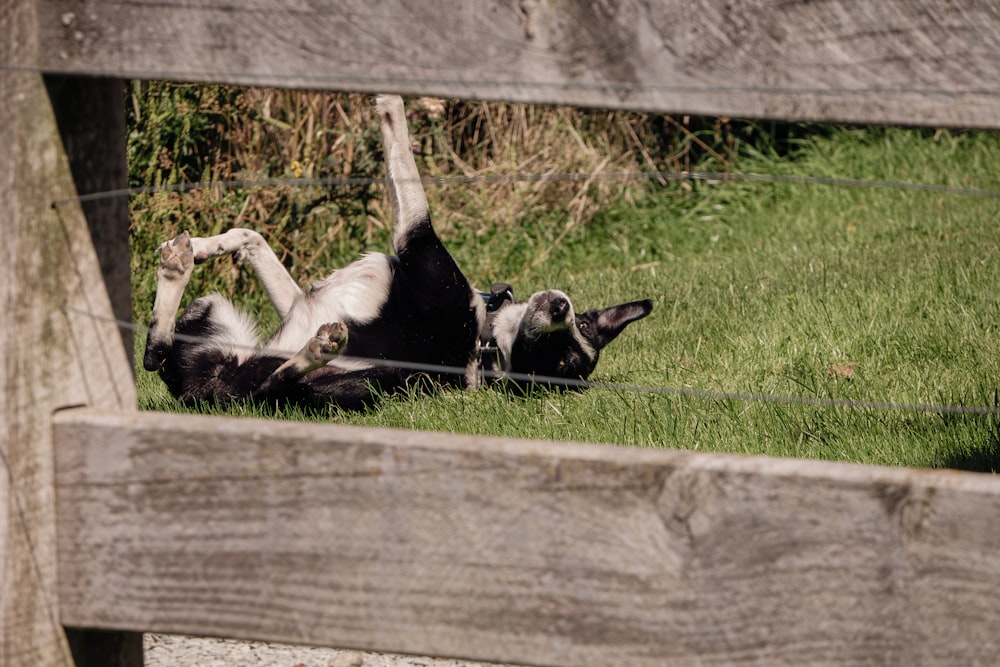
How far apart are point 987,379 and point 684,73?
9.99 feet

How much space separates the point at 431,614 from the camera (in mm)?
1469

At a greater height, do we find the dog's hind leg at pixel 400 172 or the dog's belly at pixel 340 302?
the dog's hind leg at pixel 400 172

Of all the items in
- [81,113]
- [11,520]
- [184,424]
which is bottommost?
[11,520]

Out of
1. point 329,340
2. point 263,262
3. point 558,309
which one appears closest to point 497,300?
point 558,309

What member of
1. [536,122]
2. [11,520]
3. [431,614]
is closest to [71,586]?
[11,520]

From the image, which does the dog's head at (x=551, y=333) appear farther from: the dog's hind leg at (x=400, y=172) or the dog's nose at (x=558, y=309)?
the dog's hind leg at (x=400, y=172)

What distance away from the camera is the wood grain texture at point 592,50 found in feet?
4.00

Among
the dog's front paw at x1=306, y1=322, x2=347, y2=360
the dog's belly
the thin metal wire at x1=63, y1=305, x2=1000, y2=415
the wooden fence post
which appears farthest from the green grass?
the wooden fence post

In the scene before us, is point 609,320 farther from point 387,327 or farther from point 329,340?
point 329,340

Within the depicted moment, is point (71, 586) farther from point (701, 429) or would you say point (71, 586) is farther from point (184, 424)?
point (701, 429)

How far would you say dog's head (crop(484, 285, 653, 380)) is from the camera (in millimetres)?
4352

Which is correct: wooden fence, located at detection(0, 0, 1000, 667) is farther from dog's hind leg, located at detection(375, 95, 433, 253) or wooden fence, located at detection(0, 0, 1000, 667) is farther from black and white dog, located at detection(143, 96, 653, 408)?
dog's hind leg, located at detection(375, 95, 433, 253)

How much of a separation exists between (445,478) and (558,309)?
289 cm

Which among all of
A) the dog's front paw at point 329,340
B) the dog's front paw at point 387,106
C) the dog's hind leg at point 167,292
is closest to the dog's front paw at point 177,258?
the dog's hind leg at point 167,292
